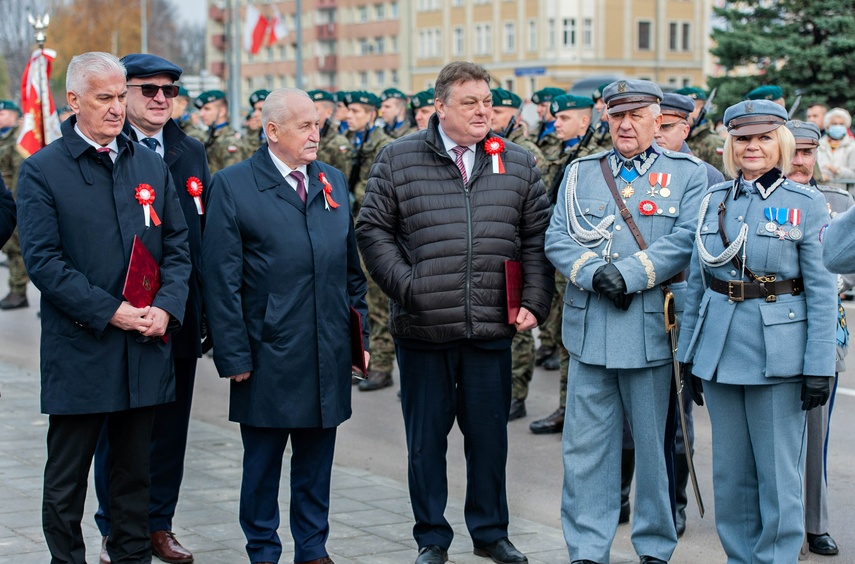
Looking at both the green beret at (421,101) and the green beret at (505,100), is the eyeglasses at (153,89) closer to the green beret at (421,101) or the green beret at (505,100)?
the green beret at (505,100)

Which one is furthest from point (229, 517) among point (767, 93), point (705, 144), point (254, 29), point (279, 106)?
point (254, 29)

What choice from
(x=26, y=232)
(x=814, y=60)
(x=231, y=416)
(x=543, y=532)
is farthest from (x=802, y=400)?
(x=814, y=60)

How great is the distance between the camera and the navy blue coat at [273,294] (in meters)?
5.25

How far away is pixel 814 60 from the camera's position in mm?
23844

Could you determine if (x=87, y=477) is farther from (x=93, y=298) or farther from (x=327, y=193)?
(x=327, y=193)

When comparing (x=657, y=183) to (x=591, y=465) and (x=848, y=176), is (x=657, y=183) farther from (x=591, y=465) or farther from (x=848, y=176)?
(x=848, y=176)

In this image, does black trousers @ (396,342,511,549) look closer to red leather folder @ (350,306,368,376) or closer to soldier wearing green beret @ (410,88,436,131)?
red leather folder @ (350,306,368,376)

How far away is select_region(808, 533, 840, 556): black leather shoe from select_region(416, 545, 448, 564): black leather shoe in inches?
65.8

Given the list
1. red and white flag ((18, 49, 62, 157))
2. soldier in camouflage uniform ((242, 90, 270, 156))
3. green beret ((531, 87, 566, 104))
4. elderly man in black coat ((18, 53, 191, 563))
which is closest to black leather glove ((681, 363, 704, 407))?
elderly man in black coat ((18, 53, 191, 563))

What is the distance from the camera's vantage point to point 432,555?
5559mm

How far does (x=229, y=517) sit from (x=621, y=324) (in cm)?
227

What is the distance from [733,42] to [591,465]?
20896mm

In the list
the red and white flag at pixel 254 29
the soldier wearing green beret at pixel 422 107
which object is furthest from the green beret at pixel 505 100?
the red and white flag at pixel 254 29

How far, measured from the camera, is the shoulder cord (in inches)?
214
